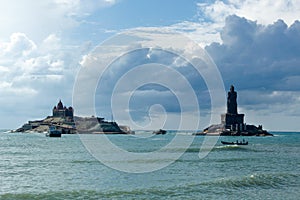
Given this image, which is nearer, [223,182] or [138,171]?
[223,182]

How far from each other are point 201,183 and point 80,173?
14.6 meters

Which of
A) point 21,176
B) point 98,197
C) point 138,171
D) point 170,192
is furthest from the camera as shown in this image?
point 138,171

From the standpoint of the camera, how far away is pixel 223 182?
41188 mm

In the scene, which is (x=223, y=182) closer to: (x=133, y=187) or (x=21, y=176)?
(x=133, y=187)

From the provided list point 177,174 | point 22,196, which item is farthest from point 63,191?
point 177,174

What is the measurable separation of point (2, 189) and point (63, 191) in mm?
5260

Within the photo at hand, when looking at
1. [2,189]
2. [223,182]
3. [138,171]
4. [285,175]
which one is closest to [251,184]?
[223,182]

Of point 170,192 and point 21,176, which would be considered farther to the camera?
point 21,176

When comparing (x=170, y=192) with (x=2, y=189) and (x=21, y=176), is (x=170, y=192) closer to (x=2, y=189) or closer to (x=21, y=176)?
(x=2, y=189)

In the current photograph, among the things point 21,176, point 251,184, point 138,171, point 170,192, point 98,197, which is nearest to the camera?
point 98,197

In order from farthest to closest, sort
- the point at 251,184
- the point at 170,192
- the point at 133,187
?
the point at 251,184 < the point at 133,187 < the point at 170,192

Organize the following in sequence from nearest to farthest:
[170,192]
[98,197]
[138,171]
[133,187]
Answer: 1. [98,197]
2. [170,192]
3. [133,187]
4. [138,171]

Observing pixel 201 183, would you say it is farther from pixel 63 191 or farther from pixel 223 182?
pixel 63 191

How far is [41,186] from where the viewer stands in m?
38.6
